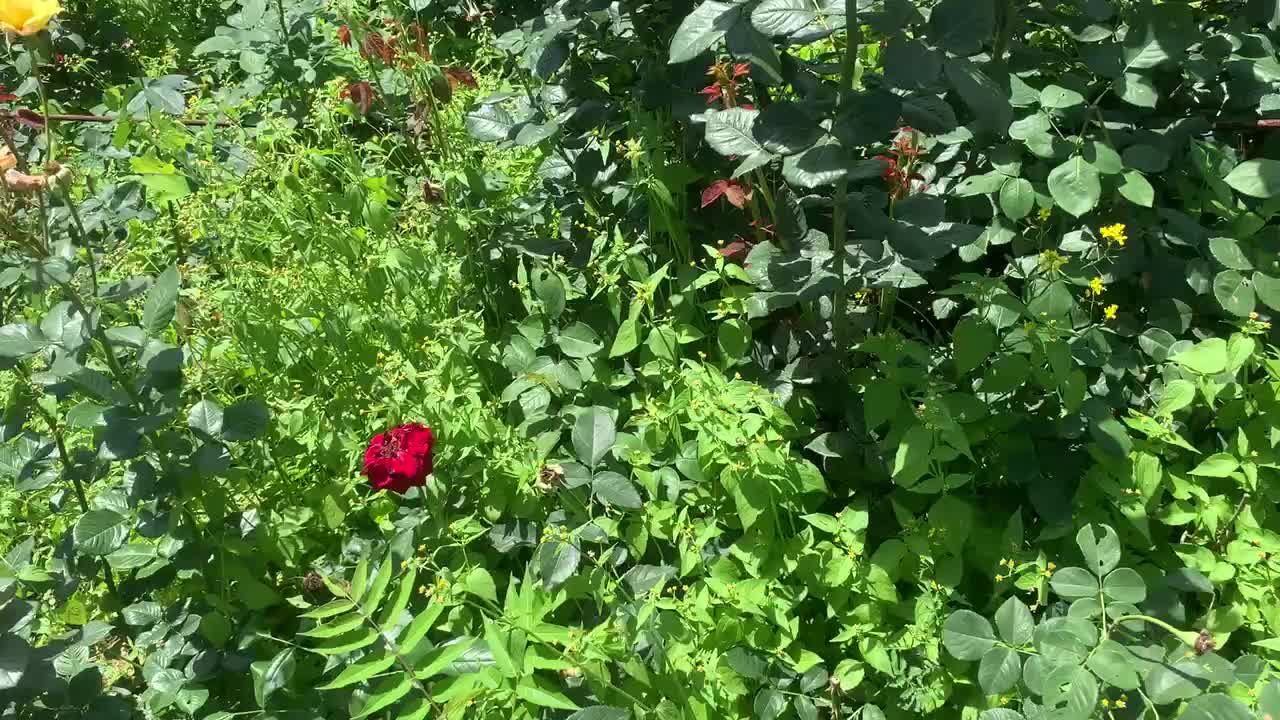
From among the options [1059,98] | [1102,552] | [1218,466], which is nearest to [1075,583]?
[1102,552]

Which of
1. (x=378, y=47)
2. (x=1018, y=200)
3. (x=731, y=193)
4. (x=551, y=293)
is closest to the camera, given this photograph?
(x=1018, y=200)

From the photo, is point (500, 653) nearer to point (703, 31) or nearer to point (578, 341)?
point (578, 341)

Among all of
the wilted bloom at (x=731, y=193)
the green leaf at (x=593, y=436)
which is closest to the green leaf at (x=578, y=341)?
the green leaf at (x=593, y=436)

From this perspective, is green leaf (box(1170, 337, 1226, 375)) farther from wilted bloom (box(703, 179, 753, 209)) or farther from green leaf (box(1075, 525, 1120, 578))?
wilted bloom (box(703, 179, 753, 209))

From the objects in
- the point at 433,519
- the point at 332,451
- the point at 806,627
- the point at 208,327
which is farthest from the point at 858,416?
the point at 208,327

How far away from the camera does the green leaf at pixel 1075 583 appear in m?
1.57

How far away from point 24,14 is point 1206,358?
6.56 feet

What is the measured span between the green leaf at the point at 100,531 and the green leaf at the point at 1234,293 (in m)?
2.05

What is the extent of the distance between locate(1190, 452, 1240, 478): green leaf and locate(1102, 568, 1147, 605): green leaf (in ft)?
1.08

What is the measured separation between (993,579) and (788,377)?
21.3 inches

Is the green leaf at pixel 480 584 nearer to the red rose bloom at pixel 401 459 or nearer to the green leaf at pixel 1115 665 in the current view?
the red rose bloom at pixel 401 459

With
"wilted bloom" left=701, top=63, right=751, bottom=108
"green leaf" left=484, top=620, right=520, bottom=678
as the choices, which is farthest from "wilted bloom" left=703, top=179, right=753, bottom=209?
"green leaf" left=484, top=620, right=520, bottom=678

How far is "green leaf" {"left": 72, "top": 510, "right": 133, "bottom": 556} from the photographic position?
1.71 metres

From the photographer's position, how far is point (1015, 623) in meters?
1.54
